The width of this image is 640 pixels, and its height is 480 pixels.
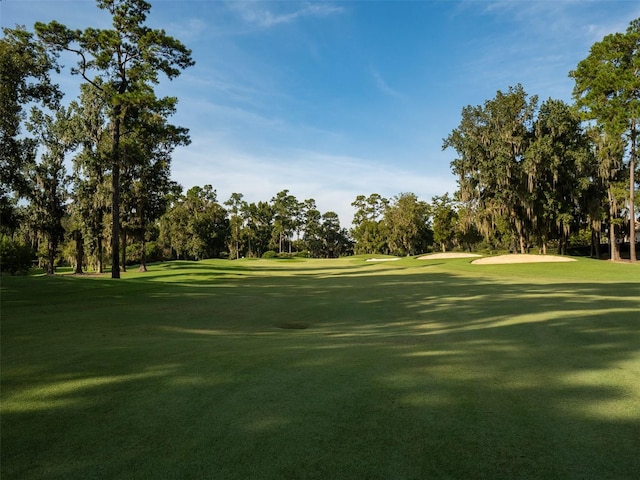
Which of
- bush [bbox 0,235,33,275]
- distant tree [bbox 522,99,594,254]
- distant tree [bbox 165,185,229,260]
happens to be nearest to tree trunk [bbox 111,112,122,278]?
bush [bbox 0,235,33,275]

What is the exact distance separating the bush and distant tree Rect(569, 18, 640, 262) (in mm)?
47370

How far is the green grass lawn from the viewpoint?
8.52 ft

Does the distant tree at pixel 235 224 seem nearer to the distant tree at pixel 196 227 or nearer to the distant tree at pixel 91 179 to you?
the distant tree at pixel 196 227

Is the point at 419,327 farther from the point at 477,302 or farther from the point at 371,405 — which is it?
the point at 371,405

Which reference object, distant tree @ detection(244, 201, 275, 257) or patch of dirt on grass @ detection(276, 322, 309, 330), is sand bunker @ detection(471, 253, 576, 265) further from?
distant tree @ detection(244, 201, 275, 257)

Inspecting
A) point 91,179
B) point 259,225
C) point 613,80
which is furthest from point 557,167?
point 259,225

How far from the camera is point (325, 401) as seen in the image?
11.7 ft

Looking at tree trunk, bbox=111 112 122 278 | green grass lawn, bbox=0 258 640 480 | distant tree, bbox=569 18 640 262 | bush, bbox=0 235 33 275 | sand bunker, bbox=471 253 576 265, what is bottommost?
green grass lawn, bbox=0 258 640 480

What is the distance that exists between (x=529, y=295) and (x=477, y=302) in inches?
98.3

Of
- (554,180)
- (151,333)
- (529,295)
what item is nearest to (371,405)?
(151,333)

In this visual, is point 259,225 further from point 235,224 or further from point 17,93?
point 17,93

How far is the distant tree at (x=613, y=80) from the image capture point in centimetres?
2434

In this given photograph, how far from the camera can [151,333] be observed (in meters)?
7.52

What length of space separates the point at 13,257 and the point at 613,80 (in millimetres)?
48673
